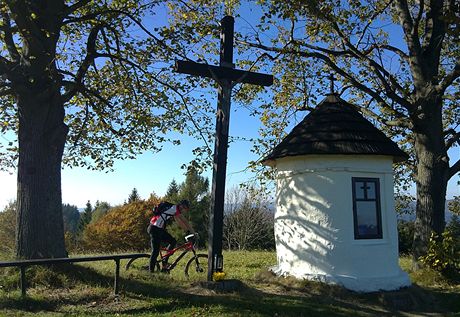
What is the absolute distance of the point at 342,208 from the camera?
10.5 metres

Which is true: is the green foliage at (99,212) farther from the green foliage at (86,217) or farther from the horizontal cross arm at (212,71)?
the horizontal cross arm at (212,71)

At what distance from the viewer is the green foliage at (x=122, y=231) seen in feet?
121

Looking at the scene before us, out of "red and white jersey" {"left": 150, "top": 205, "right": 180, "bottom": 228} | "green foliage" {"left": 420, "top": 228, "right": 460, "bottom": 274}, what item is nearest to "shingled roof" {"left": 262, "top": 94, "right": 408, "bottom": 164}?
"green foliage" {"left": 420, "top": 228, "right": 460, "bottom": 274}

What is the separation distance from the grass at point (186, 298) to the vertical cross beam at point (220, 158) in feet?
2.46

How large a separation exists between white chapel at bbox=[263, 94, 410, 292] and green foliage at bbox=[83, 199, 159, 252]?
2731cm

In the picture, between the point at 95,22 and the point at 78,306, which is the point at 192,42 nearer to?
the point at 95,22

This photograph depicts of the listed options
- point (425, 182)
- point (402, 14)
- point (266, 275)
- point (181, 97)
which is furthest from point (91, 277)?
point (402, 14)

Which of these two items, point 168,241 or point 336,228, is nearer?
point 336,228

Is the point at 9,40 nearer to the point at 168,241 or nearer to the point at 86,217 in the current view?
the point at 168,241

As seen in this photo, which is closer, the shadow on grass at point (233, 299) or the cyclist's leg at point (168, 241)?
the shadow on grass at point (233, 299)

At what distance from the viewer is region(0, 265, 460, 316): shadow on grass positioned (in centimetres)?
787

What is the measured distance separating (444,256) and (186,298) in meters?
7.29

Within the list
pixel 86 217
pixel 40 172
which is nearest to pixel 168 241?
pixel 40 172

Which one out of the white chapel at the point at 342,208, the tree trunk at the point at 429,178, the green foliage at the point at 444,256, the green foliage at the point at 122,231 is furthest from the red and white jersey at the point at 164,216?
the green foliage at the point at 122,231
